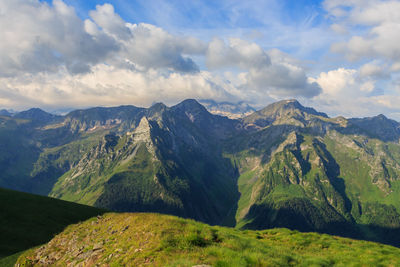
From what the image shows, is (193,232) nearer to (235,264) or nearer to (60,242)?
(235,264)

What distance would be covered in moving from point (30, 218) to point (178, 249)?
58902mm

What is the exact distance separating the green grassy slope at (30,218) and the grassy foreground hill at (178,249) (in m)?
19.9

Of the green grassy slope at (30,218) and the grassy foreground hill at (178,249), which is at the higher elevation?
the grassy foreground hill at (178,249)

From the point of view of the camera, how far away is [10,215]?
58.4m

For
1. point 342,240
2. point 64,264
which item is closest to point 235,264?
point 64,264

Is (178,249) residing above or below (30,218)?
above

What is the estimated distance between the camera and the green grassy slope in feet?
155

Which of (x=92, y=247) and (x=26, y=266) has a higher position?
(x=92, y=247)

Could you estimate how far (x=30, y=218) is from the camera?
57.9 m

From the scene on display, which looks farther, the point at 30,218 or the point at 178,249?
the point at 30,218

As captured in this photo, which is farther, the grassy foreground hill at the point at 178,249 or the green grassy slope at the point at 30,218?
the green grassy slope at the point at 30,218

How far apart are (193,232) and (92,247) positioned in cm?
1391

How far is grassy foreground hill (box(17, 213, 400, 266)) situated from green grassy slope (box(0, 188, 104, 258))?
65.3 feet

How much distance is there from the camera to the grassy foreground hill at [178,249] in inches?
688
